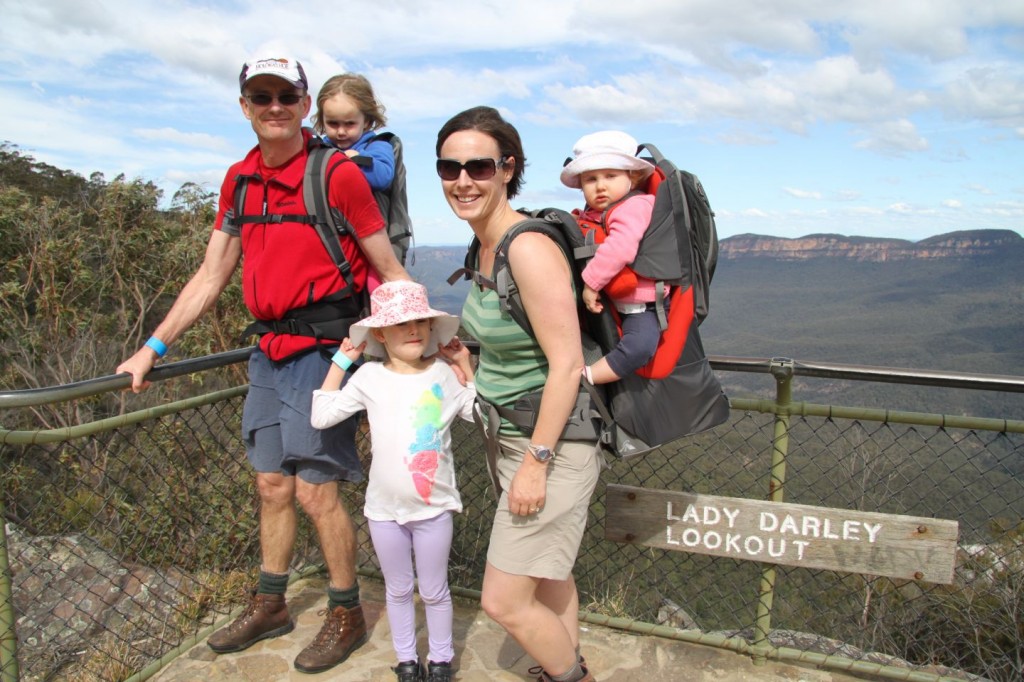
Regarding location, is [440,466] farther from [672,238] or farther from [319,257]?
[672,238]

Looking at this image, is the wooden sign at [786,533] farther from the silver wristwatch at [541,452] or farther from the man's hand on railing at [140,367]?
the man's hand on railing at [140,367]

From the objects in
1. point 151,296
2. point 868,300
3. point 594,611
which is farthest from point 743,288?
point 594,611

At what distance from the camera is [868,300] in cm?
6819

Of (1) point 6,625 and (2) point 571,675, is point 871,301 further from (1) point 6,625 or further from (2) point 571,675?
(1) point 6,625

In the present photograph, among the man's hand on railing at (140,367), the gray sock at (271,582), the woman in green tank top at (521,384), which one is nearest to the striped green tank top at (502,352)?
the woman in green tank top at (521,384)

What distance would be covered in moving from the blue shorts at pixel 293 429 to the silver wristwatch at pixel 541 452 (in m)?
0.96

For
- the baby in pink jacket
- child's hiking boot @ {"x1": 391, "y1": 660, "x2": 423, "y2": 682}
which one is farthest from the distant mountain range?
the baby in pink jacket

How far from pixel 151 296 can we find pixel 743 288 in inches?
2856

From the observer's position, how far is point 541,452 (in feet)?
7.07

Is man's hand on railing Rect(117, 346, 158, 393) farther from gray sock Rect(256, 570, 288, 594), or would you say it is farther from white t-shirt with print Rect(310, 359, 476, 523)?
gray sock Rect(256, 570, 288, 594)

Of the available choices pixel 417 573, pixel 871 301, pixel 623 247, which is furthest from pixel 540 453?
pixel 871 301

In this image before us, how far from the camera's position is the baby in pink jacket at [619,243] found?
6.97 ft

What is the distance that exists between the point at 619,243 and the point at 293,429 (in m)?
1.40

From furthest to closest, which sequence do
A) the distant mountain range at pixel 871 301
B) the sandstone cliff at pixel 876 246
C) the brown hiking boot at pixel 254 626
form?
1. the sandstone cliff at pixel 876 246
2. the distant mountain range at pixel 871 301
3. the brown hiking boot at pixel 254 626
